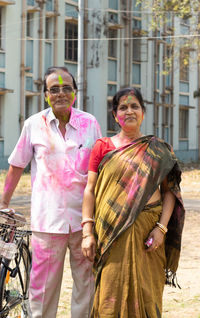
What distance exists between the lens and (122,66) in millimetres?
30828

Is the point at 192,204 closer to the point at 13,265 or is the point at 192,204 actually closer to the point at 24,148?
the point at 13,265

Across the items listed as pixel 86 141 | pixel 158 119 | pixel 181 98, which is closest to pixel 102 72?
pixel 158 119

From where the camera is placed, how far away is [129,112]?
14.0ft

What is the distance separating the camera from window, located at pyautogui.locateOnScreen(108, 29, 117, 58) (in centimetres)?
2998

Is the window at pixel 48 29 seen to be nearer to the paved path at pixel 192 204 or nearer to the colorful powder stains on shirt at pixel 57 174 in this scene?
the paved path at pixel 192 204

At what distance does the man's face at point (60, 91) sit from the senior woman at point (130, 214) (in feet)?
1.67

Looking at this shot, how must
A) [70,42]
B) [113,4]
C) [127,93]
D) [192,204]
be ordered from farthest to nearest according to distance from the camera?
[113,4] → [70,42] → [192,204] → [127,93]

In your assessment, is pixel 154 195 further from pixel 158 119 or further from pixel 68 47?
Answer: pixel 158 119

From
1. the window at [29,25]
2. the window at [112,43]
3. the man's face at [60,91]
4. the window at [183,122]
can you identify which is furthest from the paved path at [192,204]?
the window at [183,122]

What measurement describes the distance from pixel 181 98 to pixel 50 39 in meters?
12.2

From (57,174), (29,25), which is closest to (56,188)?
(57,174)

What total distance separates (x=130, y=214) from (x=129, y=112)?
2.17 ft

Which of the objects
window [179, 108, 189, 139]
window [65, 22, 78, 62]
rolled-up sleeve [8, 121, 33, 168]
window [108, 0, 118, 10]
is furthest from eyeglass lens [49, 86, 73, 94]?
window [179, 108, 189, 139]

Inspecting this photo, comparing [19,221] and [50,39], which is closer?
[19,221]
